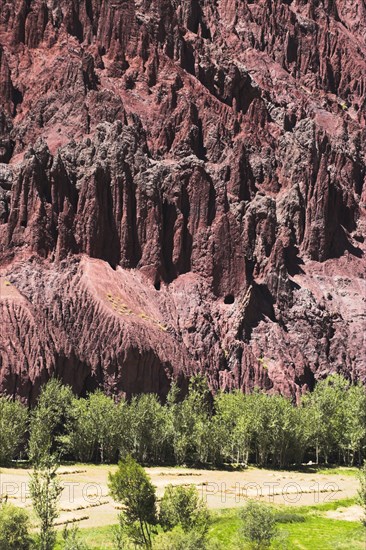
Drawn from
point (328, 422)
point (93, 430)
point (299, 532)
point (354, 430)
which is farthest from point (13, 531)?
point (354, 430)

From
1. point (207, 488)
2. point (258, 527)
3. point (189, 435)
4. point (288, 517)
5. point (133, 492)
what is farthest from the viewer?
point (189, 435)

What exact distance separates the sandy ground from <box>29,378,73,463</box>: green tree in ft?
12.9

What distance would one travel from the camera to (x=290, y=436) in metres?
61.6

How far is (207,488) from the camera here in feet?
149

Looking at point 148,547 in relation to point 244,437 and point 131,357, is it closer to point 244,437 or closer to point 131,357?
point 244,437

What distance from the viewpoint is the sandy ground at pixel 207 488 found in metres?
35.8

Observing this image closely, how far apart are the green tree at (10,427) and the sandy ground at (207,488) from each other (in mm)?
3130

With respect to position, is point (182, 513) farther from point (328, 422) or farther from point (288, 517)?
point (328, 422)

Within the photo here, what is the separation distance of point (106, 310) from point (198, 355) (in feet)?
44.9

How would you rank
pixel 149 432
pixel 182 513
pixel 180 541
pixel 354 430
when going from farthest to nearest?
pixel 354 430 → pixel 149 432 → pixel 182 513 → pixel 180 541

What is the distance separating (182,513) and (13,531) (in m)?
5.85

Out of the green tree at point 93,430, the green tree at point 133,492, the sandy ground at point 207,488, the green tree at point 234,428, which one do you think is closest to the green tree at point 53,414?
the green tree at point 93,430

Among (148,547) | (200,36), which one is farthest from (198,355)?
(200,36)

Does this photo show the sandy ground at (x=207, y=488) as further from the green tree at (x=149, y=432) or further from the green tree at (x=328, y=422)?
the green tree at (x=328, y=422)
